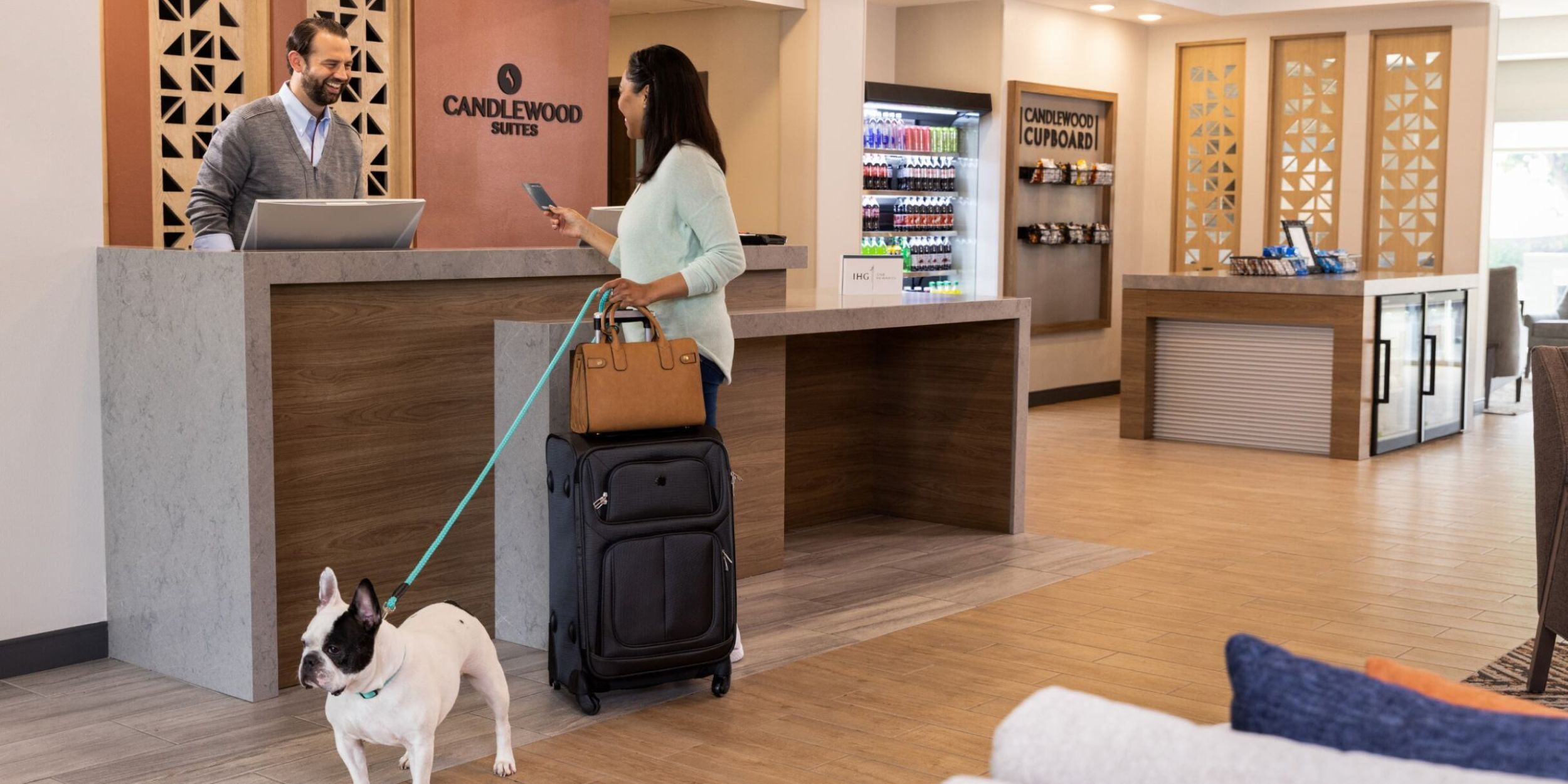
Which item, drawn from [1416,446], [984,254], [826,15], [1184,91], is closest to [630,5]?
[826,15]

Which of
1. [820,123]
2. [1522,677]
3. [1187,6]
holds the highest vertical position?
Result: [1187,6]

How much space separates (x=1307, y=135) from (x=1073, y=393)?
2481 mm

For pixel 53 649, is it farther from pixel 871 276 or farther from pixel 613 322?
pixel 871 276

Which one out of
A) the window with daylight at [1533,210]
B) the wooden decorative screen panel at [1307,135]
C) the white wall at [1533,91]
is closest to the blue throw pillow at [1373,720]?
the wooden decorative screen panel at [1307,135]

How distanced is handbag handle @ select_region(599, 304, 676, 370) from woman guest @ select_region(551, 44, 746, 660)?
3.2 inches

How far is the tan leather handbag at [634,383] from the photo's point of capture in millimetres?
3430

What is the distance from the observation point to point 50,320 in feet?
12.7

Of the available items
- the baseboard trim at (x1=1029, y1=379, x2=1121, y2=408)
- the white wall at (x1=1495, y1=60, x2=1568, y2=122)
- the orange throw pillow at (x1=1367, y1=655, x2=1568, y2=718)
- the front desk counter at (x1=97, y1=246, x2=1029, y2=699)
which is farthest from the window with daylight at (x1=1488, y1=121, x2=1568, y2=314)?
the orange throw pillow at (x1=1367, y1=655, x2=1568, y2=718)

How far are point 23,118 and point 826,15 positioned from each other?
5.43 metres

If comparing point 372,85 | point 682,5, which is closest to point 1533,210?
point 682,5

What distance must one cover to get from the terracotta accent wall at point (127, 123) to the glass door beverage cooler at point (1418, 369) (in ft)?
20.2

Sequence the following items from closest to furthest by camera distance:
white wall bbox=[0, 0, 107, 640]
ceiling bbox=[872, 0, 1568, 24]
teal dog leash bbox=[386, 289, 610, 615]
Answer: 1. teal dog leash bbox=[386, 289, 610, 615]
2. white wall bbox=[0, 0, 107, 640]
3. ceiling bbox=[872, 0, 1568, 24]

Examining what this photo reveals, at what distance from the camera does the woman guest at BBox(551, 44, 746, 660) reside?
3.62m

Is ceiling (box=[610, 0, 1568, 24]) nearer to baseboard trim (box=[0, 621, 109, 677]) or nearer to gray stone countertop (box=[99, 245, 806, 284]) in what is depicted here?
gray stone countertop (box=[99, 245, 806, 284])
